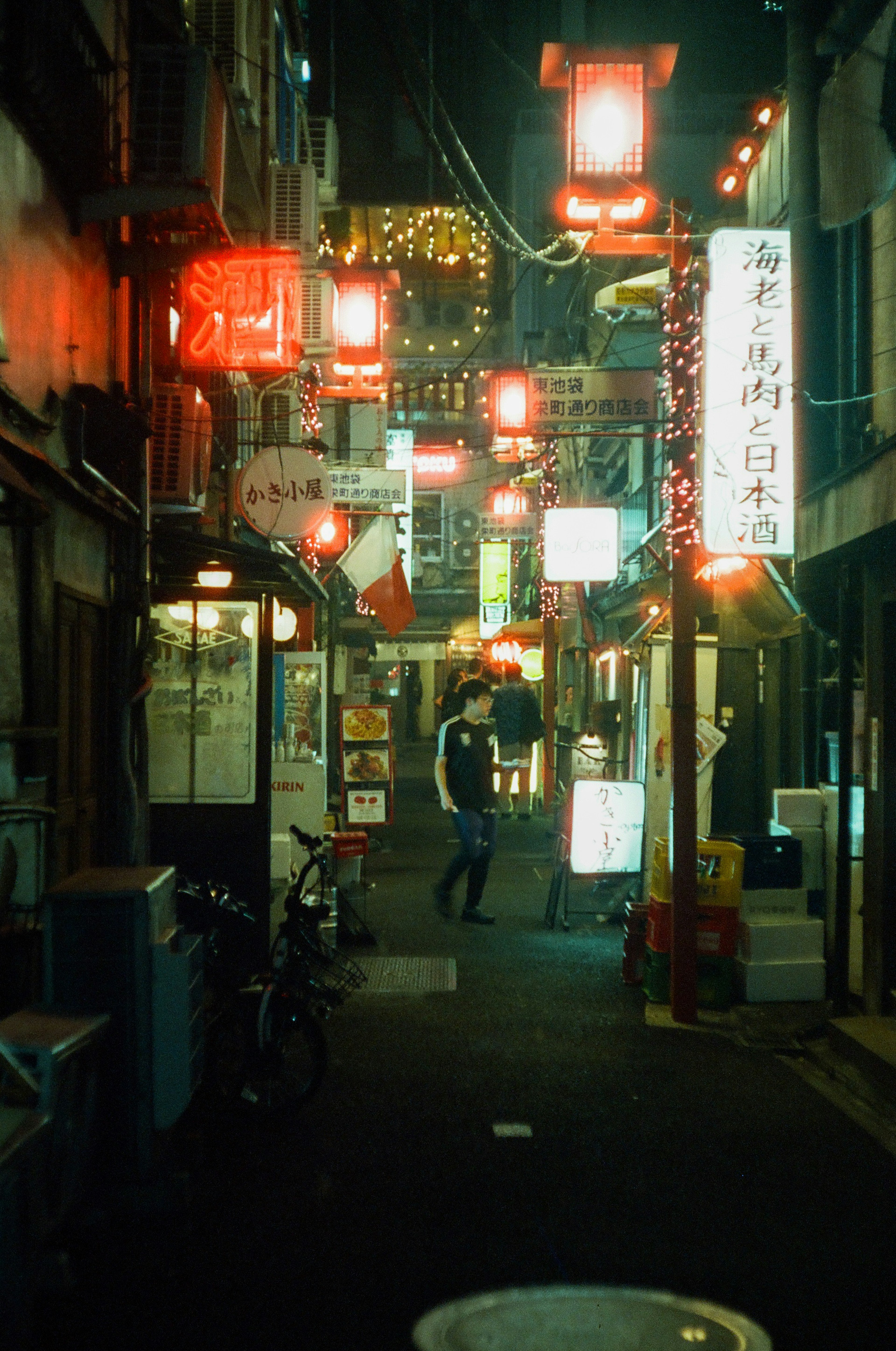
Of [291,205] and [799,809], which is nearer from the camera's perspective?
[799,809]

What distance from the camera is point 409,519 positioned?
30344 millimetres

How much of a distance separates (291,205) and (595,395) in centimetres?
752

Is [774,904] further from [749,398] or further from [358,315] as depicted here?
[358,315]

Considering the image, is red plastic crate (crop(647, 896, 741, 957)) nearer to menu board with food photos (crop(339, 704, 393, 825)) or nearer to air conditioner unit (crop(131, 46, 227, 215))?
air conditioner unit (crop(131, 46, 227, 215))

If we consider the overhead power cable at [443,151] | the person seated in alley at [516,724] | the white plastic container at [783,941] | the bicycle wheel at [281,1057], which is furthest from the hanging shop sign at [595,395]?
the bicycle wheel at [281,1057]

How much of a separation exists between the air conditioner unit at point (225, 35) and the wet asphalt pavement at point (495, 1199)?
1158 cm

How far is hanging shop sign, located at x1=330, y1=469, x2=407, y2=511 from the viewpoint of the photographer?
16859mm

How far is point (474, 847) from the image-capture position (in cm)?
1290

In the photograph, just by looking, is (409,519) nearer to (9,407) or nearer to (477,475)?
(477,475)

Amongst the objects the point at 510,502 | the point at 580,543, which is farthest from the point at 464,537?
the point at 580,543

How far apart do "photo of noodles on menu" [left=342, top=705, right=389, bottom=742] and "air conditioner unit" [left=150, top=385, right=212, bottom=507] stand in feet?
22.6

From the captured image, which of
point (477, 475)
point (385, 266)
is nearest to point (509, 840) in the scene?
point (385, 266)

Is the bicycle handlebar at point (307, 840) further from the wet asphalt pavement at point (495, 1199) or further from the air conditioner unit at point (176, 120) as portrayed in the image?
the air conditioner unit at point (176, 120)

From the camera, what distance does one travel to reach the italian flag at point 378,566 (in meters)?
18.5
